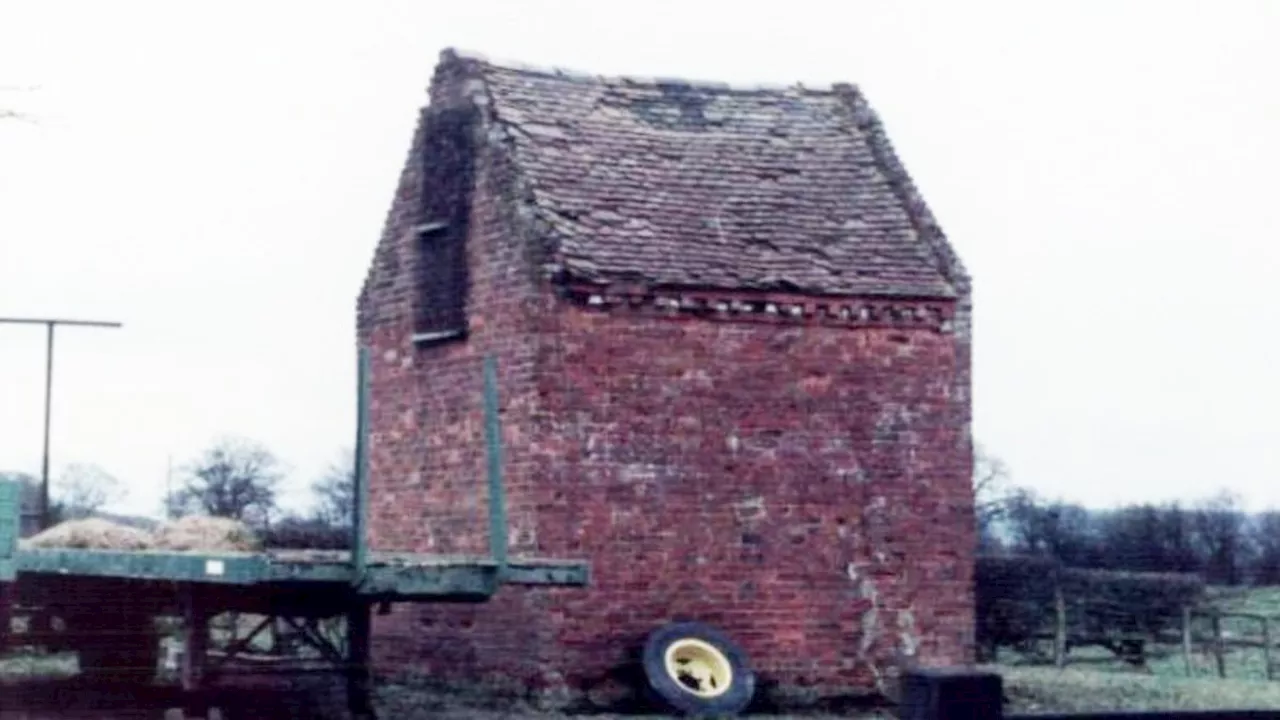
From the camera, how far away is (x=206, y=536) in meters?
14.9

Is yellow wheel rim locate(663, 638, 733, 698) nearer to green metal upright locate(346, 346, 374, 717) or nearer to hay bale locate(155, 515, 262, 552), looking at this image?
green metal upright locate(346, 346, 374, 717)

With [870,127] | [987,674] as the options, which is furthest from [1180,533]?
[987,674]

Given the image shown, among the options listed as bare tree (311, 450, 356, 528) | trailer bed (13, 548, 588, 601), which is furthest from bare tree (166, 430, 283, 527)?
trailer bed (13, 548, 588, 601)

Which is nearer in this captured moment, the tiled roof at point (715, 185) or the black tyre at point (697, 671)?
the black tyre at point (697, 671)

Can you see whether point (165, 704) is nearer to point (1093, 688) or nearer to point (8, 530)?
point (8, 530)

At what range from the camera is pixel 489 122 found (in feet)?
66.9

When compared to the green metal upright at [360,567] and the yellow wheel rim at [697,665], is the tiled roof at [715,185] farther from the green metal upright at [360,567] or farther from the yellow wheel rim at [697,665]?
the green metal upright at [360,567]

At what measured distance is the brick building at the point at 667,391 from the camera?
19141mm

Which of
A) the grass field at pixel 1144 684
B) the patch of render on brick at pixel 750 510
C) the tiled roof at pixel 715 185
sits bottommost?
the grass field at pixel 1144 684

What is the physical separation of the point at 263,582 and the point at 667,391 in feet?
22.1

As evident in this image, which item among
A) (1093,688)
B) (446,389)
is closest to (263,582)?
(446,389)

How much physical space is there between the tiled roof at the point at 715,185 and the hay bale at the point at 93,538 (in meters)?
5.39

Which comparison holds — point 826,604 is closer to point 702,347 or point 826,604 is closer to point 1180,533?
point 702,347

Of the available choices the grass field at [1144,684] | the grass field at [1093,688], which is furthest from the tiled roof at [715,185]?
the grass field at [1144,684]
